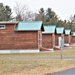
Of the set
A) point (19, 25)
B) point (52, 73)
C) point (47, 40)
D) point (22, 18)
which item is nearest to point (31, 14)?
point (22, 18)

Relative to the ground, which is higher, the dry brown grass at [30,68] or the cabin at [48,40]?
the dry brown grass at [30,68]

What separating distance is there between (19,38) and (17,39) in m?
0.34

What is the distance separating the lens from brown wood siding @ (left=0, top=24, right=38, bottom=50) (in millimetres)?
48531

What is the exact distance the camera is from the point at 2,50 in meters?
48.4

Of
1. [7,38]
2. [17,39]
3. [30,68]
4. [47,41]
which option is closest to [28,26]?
[17,39]

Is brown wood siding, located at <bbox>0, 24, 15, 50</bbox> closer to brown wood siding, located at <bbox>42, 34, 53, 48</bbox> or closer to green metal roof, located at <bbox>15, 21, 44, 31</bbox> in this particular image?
green metal roof, located at <bbox>15, 21, 44, 31</bbox>

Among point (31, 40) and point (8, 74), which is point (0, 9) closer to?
point (31, 40)

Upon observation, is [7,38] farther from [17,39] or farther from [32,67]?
[32,67]

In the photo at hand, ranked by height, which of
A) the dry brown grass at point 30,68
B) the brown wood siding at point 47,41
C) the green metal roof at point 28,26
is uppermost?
the green metal roof at point 28,26

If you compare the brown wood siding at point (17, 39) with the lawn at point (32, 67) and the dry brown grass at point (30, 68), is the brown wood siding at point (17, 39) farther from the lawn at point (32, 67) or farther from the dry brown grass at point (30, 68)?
the dry brown grass at point (30, 68)

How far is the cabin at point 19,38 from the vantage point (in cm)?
4844

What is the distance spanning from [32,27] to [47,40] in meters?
11.4

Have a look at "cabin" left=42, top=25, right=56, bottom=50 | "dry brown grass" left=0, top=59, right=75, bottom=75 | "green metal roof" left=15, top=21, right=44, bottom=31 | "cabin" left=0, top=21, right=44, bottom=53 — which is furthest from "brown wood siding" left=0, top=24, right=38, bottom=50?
"dry brown grass" left=0, top=59, right=75, bottom=75

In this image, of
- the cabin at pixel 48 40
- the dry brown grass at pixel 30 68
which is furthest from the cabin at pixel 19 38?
the dry brown grass at pixel 30 68
